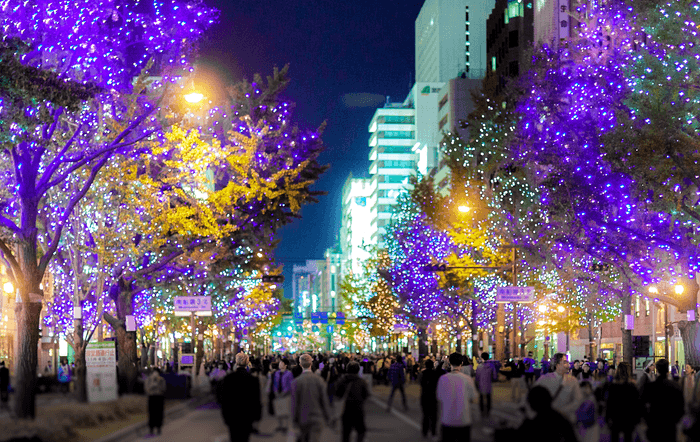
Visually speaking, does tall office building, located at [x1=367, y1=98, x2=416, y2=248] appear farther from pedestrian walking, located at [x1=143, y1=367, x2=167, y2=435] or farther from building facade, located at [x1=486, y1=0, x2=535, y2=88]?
pedestrian walking, located at [x1=143, y1=367, x2=167, y2=435]

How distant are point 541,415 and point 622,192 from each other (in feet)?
71.8

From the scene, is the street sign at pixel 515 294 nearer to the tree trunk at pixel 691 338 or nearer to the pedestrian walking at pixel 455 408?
the tree trunk at pixel 691 338

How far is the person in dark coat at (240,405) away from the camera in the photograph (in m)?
13.3

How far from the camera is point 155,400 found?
1467 centimetres

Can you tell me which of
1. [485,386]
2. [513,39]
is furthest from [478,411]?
[513,39]

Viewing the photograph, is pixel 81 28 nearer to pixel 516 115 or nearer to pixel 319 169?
pixel 319 169

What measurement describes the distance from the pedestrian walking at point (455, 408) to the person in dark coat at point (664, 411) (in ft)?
8.07

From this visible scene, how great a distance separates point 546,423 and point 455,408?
254 cm

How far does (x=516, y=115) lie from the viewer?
48562mm

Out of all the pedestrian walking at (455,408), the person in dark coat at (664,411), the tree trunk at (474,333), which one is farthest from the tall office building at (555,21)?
the pedestrian walking at (455,408)

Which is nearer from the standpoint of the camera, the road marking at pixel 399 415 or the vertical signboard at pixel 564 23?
the road marking at pixel 399 415

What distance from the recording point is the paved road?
13.4 metres

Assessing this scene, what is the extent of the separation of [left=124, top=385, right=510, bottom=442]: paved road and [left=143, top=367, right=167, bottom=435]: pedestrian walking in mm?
149

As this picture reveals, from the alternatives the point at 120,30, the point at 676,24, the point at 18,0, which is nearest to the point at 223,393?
the point at 18,0
